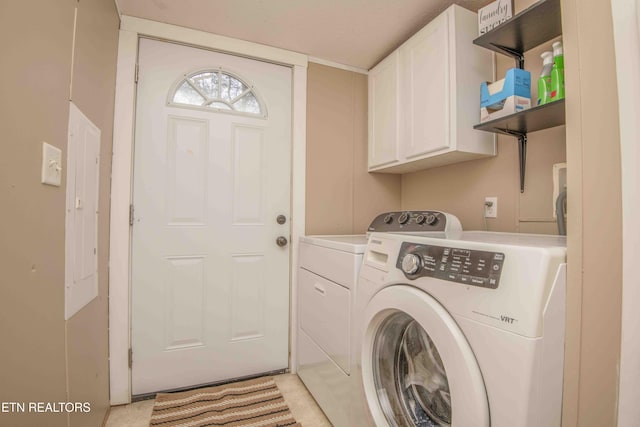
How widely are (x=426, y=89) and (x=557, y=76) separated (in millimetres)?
597

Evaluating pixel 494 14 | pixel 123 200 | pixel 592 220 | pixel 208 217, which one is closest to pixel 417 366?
pixel 592 220

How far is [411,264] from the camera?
2.92ft

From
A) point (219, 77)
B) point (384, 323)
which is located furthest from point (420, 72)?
Answer: point (384, 323)

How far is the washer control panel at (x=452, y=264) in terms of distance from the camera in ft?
2.32

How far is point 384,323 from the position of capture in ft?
3.41

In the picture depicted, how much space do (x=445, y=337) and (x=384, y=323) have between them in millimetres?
312

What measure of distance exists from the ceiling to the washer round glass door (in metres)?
1.52

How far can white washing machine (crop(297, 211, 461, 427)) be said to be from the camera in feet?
4.05

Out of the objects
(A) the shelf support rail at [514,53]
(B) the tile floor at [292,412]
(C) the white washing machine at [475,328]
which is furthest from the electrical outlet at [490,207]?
(B) the tile floor at [292,412]

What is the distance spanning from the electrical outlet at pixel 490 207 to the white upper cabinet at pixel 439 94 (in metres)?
0.24

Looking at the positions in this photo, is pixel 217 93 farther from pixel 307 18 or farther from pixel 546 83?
pixel 546 83

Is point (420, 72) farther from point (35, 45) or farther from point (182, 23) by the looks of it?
point (35, 45)

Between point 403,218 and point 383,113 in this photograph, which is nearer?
point 403,218

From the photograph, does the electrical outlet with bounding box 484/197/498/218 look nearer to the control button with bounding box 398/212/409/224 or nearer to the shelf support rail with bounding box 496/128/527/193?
the shelf support rail with bounding box 496/128/527/193
